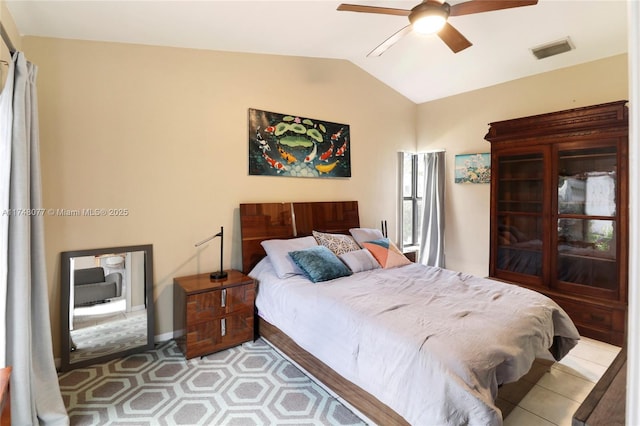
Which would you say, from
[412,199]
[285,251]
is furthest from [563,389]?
[412,199]

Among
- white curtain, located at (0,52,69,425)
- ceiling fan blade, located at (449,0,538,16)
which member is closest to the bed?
white curtain, located at (0,52,69,425)

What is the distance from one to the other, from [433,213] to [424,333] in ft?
10.2

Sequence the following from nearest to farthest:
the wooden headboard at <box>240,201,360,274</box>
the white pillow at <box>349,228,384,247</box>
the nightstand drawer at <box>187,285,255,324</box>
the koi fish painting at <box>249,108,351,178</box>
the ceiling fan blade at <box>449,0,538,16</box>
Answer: the ceiling fan blade at <box>449,0,538,16</box> → the nightstand drawer at <box>187,285,255,324</box> → the wooden headboard at <box>240,201,360,274</box> → the koi fish painting at <box>249,108,351,178</box> → the white pillow at <box>349,228,384,247</box>

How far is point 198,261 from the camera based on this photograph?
10.2 ft

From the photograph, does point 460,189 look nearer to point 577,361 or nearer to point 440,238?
point 440,238

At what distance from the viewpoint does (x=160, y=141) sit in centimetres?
287

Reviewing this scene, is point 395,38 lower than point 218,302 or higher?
higher

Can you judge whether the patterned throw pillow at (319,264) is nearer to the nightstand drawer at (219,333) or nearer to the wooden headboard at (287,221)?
the wooden headboard at (287,221)

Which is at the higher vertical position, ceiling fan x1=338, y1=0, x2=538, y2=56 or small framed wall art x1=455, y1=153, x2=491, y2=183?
ceiling fan x1=338, y1=0, x2=538, y2=56

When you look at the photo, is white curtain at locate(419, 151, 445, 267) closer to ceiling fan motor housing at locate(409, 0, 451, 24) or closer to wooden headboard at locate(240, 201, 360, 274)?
wooden headboard at locate(240, 201, 360, 274)

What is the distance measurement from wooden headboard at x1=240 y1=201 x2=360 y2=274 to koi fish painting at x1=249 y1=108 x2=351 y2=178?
0.37m

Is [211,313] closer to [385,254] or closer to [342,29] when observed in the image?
[385,254]

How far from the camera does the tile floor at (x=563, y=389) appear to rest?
2.02 metres

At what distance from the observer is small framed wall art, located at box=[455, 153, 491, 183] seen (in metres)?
4.11
